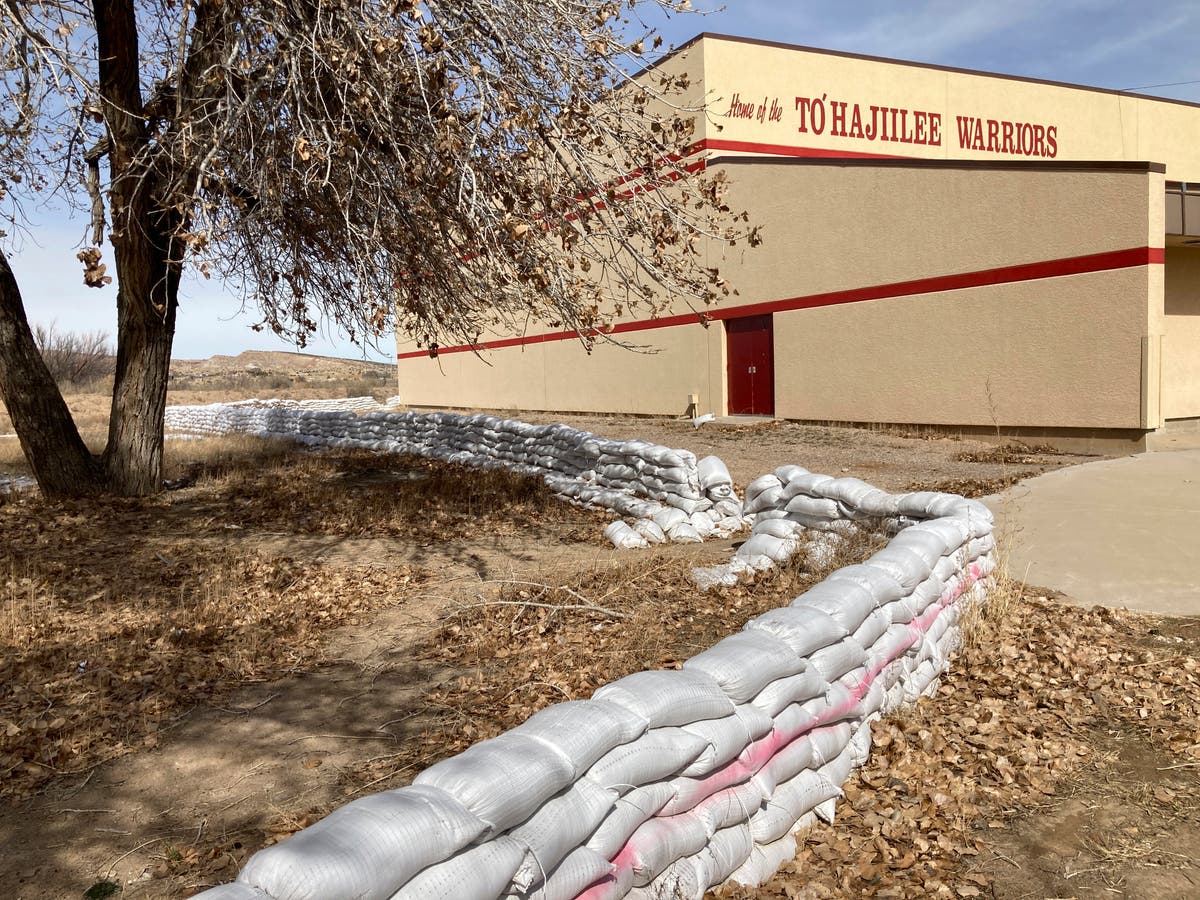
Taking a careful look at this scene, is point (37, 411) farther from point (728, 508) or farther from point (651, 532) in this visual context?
point (728, 508)

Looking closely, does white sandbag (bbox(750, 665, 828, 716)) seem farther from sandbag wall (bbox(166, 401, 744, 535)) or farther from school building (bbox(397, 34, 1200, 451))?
school building (bbox(397, 34, 1200, 451))

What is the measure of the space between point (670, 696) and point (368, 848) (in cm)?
109

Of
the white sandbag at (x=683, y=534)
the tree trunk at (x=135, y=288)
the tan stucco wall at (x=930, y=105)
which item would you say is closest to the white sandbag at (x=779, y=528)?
the white sandbag at (x=683, y=534)

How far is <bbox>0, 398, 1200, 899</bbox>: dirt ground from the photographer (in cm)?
296

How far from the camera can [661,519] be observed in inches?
325

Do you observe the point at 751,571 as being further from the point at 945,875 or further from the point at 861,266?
the point at 861,266

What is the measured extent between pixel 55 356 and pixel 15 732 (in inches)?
1903

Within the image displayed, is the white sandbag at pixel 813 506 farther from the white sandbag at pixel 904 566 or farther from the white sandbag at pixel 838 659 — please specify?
the white sandbag at pixel 838 659

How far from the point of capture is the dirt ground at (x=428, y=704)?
2.96m

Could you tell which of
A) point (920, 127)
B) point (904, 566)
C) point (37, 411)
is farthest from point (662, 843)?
point (920, 127)

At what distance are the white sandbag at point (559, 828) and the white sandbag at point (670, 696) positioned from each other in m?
0.28

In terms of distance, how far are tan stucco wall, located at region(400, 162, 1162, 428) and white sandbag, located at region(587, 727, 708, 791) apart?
29.3 feet

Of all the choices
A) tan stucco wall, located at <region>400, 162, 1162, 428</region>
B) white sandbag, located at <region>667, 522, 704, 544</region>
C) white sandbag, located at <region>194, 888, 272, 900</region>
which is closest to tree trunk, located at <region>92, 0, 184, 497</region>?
white sandbag, located at <region>667, 522, 704, 544</region>

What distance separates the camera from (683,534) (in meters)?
8.00
